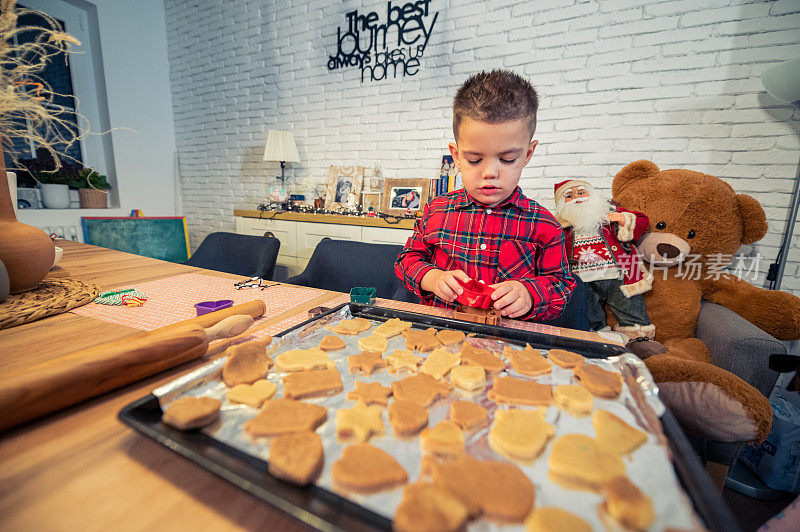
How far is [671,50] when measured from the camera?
6.29 feet

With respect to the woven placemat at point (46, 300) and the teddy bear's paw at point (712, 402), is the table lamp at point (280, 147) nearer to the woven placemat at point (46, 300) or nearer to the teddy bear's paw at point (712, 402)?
the woven placemat at point (46, 300)

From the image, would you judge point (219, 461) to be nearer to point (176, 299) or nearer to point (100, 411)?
point (100, 411)

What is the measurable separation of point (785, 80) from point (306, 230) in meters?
2.95

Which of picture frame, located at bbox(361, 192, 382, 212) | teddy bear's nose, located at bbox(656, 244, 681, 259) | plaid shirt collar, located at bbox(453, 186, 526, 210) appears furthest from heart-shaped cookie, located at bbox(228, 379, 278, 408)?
picture frame, located at bbox(361, 192, 382, 212)

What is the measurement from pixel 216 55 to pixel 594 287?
176 inches

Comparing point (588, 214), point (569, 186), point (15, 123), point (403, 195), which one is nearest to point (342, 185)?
point (403, 195)

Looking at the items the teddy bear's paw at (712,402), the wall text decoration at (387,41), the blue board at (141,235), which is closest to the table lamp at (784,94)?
the teddy bear's paw at (712,402)

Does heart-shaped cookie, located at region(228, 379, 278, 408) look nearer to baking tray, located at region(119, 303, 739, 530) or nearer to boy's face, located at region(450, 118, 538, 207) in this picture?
baking tray, located at region(119, 303, 739, 530)

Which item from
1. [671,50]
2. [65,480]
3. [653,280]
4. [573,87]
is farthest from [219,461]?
[671,50]

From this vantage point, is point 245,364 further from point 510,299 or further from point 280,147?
point 280,147

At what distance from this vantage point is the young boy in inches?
34.4

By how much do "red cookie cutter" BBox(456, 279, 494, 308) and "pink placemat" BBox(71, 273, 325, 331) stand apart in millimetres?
506

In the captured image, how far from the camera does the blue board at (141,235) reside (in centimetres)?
222

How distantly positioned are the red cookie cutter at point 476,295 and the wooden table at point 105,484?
621 mm
